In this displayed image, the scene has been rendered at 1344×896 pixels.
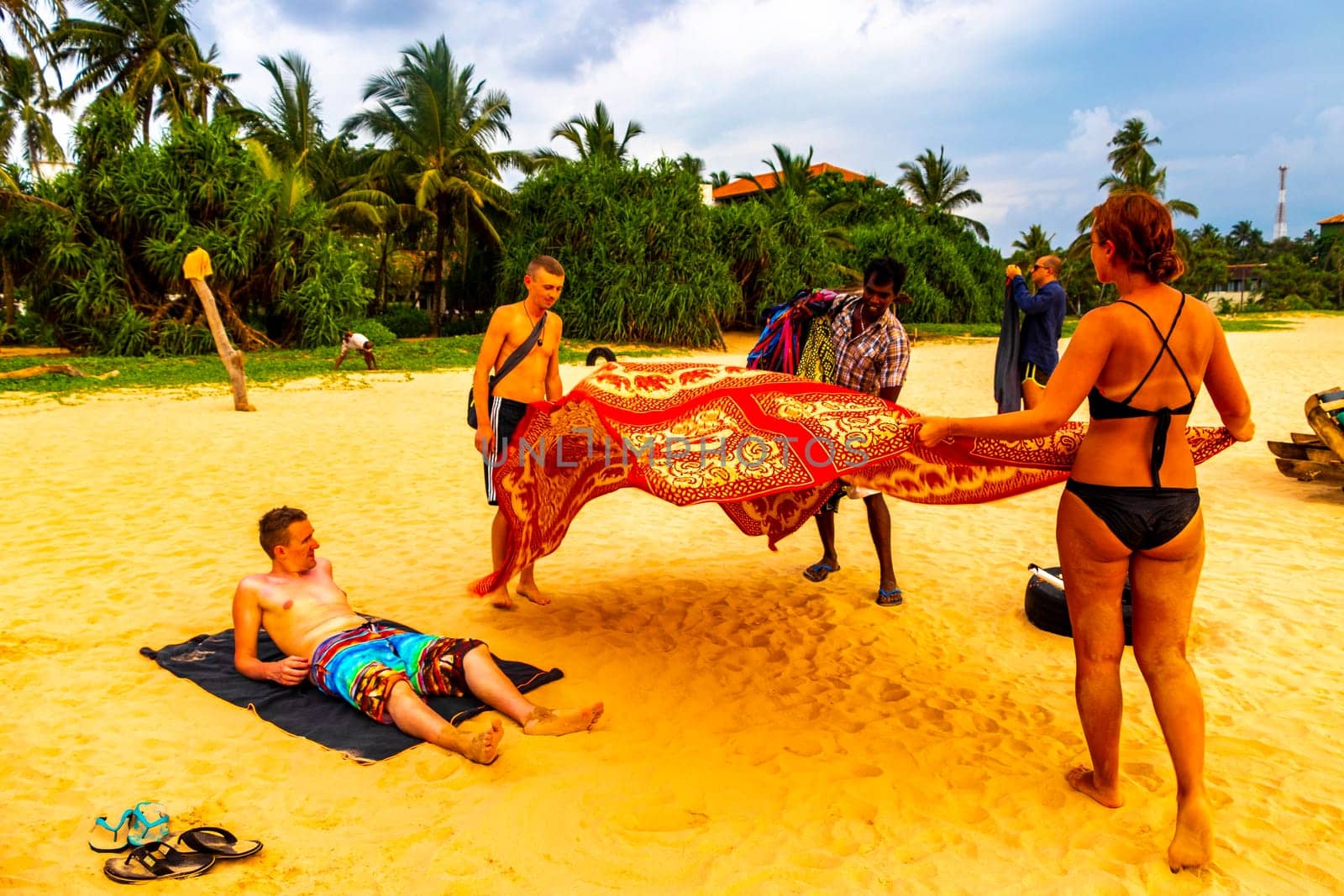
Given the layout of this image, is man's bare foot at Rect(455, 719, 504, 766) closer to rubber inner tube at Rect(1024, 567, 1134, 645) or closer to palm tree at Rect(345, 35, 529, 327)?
rubber inner tube at Rect(1024, 567, 1134, 645)

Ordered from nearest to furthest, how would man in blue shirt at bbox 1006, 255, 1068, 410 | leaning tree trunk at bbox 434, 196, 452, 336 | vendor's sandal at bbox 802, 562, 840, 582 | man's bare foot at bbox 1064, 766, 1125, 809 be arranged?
man's bare foot at bbox 1064, 766, 1125, 809 → vendor's sandal at bbox 802, 562, 840, 582 → man in blue shirt at bbox 1006, 255, 1068, 410 → leaning tree trunk at bbox 434, 196, 452, 336

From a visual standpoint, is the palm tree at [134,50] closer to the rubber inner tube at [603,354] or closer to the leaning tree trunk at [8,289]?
the leaning tree trunk at [8,289]

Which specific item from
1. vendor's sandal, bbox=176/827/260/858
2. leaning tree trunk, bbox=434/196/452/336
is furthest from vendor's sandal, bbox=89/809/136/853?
leaning tree trunk, bbox=434/196/452/336

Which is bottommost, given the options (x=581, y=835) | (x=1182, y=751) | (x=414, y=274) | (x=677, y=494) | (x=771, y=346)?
(x=581, y=835)

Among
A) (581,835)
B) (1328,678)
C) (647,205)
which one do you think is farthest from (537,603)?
(647,205)

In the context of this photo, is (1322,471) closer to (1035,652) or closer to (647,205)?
(1035,652)

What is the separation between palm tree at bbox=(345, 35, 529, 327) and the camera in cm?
2491

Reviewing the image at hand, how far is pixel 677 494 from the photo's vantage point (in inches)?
110

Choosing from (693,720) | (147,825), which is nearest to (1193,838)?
(693,720)

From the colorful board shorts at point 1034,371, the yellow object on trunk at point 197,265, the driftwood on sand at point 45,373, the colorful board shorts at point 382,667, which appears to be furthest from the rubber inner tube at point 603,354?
the driftwood on sand at point 45,373

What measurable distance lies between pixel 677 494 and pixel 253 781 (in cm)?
170

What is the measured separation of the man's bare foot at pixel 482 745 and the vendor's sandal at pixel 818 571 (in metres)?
2.46

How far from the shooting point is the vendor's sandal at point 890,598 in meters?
4.37

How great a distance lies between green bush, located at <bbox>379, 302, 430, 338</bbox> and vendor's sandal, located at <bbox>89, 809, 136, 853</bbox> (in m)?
26.0
